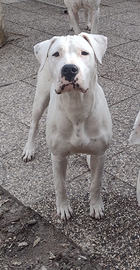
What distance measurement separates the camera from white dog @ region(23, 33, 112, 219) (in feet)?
8.03

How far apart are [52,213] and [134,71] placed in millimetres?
3530

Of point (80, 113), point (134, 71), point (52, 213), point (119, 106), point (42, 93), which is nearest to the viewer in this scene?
point (80, 113)

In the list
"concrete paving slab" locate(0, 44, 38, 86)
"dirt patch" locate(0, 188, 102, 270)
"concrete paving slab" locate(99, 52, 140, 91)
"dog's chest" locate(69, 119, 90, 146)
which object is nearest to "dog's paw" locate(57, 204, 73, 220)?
"dirt patch" locate(0, 188, 102, 270)

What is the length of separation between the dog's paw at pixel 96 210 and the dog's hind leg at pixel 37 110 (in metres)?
1.10

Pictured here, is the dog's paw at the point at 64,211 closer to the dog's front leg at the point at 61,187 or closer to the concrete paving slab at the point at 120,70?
the dog's front leg at the point at 61,187

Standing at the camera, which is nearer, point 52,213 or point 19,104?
point 52,213

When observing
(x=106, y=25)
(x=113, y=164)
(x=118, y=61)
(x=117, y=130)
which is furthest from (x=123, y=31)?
(x=113, y=164)

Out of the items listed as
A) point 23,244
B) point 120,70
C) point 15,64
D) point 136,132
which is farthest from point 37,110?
point 15,64

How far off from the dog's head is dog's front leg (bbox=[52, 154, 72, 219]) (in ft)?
2.54

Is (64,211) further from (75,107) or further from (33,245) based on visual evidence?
(75,107)

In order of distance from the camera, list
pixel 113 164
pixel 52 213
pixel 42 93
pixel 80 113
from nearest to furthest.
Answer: pixel 80 113
pixel 52 213
pixel 42 93
pixel 113 164

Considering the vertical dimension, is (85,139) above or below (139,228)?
above

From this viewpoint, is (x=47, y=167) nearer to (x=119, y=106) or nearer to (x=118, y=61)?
(x=119, y=106)

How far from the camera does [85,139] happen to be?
2777 mm
